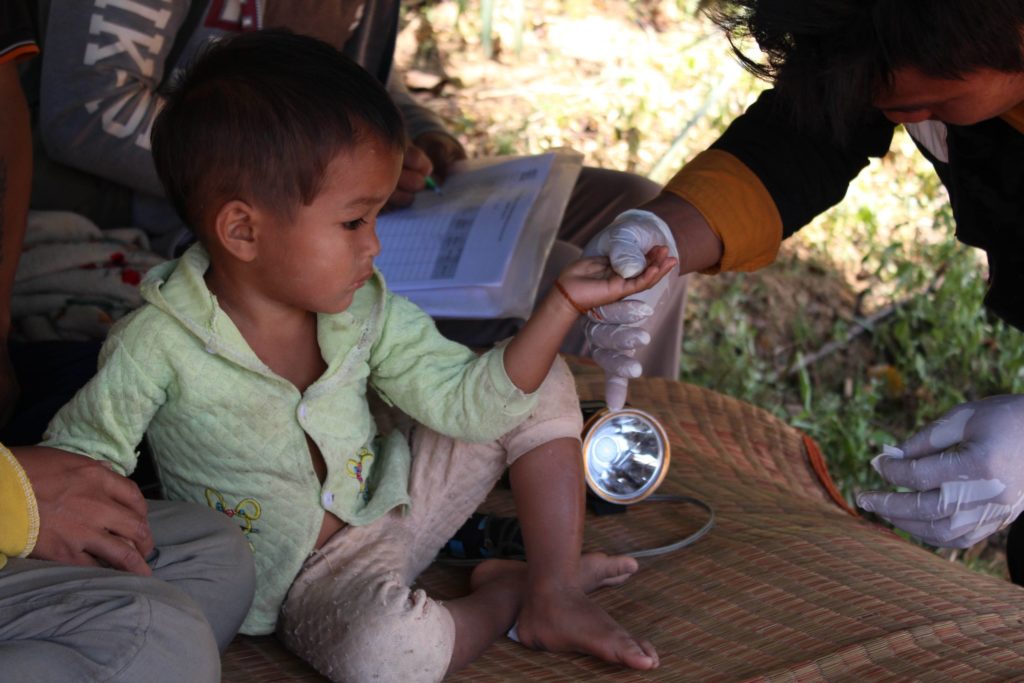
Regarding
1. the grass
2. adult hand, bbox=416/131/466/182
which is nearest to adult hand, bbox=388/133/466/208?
adult hand, bbox=416/131/466/182

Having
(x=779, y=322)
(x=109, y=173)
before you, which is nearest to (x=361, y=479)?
(x=109, y=173)

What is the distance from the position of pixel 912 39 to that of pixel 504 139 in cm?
189

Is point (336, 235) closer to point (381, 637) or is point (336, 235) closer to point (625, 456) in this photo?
point (381, 637)

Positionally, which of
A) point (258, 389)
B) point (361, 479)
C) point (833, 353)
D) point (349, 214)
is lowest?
point (833, 353)

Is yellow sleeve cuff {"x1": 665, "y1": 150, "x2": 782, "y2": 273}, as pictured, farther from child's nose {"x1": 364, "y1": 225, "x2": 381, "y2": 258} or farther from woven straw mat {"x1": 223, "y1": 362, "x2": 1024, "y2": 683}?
child's nose {"x1": 364, "y1": 225, "x2": 381, "y2": 258}

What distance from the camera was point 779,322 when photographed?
2.71m

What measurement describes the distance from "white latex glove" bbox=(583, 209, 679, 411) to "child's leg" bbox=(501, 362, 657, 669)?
0.06 m

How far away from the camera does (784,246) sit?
2.88 meters

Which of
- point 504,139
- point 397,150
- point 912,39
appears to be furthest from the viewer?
point 504,139

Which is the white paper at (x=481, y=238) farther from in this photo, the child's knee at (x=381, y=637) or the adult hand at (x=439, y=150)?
the child's knee at (x=381, y=637)

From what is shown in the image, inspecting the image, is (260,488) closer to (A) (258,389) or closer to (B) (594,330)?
(A) (258,389)

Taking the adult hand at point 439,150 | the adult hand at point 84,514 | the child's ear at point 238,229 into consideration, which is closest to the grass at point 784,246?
the adult hand at point 439,150

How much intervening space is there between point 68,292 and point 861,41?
1036mm

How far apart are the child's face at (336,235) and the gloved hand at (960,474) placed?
2.01 feet
